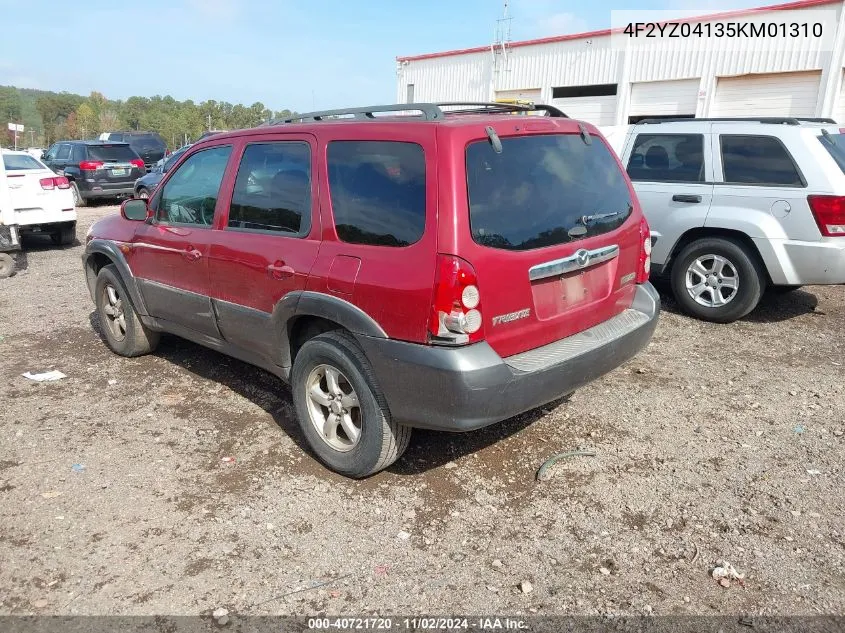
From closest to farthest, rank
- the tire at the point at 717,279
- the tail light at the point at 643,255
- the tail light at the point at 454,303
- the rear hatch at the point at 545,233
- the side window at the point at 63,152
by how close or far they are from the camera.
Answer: the tail light at the point at 454,303 → the rear hatch at the point at 545,233 → the tail light at the point at 643,255 → the tire at the point at 717,279 → the side window at the point at 63,152

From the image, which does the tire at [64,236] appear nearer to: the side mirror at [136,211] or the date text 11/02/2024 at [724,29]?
the side mirror at [136,211]

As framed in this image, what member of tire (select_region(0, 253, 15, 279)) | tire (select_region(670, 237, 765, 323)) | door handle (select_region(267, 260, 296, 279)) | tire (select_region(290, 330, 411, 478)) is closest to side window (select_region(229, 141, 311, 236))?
door handle (select_region(267, 260, 296, 279))

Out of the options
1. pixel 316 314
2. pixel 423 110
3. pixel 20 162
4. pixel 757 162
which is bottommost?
pixel 316 314

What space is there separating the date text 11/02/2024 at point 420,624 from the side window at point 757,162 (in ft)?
16.1

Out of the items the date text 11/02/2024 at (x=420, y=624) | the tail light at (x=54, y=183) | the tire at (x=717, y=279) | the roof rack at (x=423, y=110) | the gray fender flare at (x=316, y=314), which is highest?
the roof rack at (x=423, y=110)

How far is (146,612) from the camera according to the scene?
8.27ft

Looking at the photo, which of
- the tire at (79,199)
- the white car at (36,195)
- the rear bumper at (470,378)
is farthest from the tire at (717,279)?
the tire at (79,199)

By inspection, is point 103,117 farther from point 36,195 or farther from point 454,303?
point 454,303

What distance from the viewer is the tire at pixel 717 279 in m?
5.95

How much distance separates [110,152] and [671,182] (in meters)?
14.6

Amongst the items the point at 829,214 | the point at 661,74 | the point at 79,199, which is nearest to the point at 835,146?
the point at 829,214

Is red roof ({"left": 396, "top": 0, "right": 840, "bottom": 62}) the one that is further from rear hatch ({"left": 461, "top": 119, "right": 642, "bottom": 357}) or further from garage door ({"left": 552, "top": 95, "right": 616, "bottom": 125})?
rear hatch ({"left": 461, "top": 119, "right": 642, "bottom": 357})

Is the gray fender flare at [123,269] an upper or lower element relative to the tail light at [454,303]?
lower

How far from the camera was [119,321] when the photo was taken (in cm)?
530
